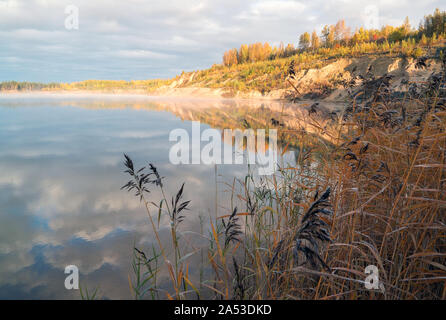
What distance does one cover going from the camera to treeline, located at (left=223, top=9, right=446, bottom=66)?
36250mm

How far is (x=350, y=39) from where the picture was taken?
53281 millimetres

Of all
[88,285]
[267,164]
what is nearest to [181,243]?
[88,285]

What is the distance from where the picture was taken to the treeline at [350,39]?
36250 millimetres

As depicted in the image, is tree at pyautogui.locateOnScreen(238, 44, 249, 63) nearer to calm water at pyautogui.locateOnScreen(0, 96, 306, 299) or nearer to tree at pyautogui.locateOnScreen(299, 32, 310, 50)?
tree at pyautogui.locateOnScreen(299, 32, 310, 50)

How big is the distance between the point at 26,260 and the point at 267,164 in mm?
4289

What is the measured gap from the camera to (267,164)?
18.2 ft
